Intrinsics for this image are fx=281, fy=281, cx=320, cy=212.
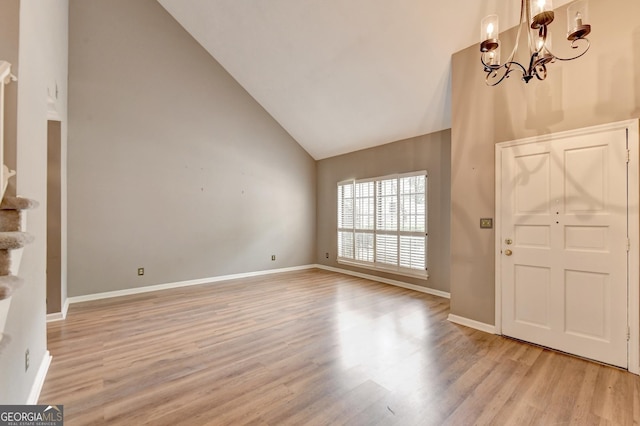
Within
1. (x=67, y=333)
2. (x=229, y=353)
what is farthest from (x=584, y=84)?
(x=67, y=333)

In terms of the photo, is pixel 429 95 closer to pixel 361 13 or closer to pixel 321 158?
pixel 361 13

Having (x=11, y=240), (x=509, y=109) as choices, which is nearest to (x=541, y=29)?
(x=509, y=109)

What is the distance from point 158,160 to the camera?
501 centimetres

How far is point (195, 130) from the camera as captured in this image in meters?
5.39

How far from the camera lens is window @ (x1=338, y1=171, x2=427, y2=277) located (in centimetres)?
504

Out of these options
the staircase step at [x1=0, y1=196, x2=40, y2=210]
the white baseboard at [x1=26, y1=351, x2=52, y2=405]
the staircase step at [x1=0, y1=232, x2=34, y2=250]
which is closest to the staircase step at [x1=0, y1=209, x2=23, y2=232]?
the staircase step at [x1=0, y1=196, x2=40, y2=210]

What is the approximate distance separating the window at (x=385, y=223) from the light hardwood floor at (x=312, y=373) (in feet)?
4.71

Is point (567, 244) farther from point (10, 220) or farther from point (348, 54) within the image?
point (10, 220)

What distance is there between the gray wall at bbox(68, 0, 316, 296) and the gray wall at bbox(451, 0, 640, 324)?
4095 millimetres

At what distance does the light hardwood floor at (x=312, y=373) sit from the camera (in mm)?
1909

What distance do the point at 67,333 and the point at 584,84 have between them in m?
5.96

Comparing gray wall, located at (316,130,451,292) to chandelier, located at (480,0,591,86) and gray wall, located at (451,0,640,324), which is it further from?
chandelier, located at (480,0,591,86)

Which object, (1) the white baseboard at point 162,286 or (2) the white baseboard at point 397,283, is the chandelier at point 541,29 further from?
(1) the white baseboard at point 162,286

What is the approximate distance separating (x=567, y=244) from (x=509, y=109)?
1.54 m
